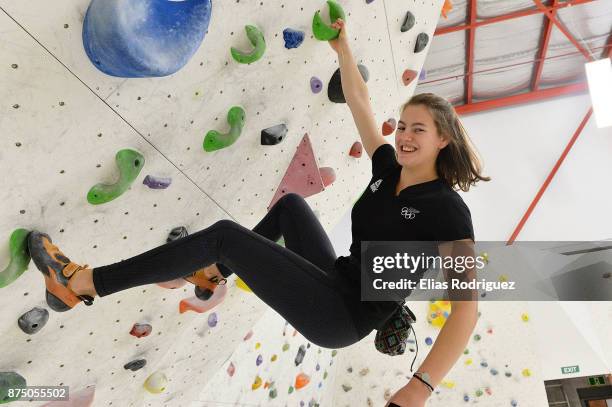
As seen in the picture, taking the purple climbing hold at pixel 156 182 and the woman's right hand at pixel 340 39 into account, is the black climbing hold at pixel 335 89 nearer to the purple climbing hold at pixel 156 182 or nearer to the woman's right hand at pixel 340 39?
the woman's right hand at pixel 340 39

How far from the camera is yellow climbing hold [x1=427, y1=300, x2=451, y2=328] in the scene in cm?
488

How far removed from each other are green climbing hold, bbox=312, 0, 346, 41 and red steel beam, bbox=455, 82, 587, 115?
232 inches

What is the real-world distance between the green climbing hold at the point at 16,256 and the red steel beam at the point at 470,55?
5.89 metres

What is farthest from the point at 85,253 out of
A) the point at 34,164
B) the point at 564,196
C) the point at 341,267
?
the point at 564,196

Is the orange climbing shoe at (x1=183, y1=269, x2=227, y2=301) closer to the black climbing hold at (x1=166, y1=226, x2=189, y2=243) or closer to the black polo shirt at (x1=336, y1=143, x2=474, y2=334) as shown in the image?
the black climbing hold at (x1=166, y1=226, x2=189, y2=243)

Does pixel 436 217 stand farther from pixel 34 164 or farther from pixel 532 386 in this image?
pixel 532 386

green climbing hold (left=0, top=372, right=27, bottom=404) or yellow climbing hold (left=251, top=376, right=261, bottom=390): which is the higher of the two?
yellow climbing hold (left=251, top=376, right=261, bottom=390)

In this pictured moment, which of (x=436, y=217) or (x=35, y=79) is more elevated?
(x=436, y=217)

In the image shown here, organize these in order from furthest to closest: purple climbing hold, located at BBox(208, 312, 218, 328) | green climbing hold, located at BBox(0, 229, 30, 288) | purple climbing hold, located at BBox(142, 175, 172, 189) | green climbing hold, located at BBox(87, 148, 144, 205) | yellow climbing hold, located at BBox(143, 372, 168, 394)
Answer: purple climbing hold, located at BBox(208, 312, 218, 328) → yellow climbing hold, located at BBox(143, 372, 168, 394) → purple climbing hold, located at BBox(142, 175, 172, 189) → green climbing hold, located at BBox(87, 148, 144, 205) → green climbing hold, located at BBox(0, 229, 30, 288)

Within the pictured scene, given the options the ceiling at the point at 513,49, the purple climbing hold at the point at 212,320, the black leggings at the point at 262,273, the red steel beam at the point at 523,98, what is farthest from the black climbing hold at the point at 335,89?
the red steel beam at the point at 523,98

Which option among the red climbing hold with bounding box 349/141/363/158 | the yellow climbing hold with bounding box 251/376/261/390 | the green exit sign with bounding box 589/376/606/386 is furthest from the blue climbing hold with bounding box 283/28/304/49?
the green exit sign with bounding box 589/376/606/386

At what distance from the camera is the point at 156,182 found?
5.05 ft

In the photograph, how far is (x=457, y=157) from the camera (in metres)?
1.68

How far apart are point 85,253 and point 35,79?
1.82 feet
